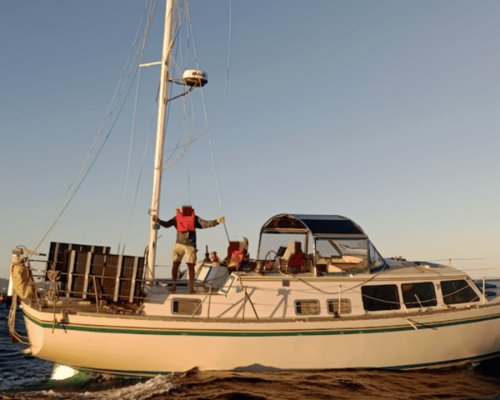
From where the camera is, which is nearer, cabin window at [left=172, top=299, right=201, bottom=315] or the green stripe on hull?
the green stripe on hull

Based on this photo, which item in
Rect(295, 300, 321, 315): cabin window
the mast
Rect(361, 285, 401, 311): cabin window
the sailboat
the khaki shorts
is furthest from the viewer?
the mast

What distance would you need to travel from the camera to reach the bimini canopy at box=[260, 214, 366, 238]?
40.7 feet

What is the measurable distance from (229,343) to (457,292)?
685 centimetres

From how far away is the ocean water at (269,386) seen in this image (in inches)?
374

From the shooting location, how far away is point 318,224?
12.6 meters

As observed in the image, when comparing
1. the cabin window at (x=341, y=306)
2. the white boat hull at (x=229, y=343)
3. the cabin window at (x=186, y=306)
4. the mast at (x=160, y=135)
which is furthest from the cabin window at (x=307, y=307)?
the mast at (x=160, y=135)

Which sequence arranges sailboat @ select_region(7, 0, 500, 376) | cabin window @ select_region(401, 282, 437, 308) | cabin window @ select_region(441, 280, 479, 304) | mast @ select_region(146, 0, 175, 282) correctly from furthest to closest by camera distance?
cabin window @ select_region(441, 280, 479, 304), mast @ select_region(146, 0, 175, 282), cabin window @ select_region(401, 282, 437, 308), sailboat @ select_region(7, 0, 500, 376)

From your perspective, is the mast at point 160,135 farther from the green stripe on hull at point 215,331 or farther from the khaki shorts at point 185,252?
the green stripe on hull at point 215,331

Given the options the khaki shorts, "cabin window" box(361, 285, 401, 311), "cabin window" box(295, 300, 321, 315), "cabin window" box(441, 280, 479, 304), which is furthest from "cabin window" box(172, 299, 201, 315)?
"cabin window" box(441, 280, 479, 304)

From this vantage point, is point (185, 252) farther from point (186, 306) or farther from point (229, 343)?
point (229, 343)

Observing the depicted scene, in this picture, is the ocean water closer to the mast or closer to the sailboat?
the sailboat

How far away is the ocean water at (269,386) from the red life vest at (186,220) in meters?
3.71

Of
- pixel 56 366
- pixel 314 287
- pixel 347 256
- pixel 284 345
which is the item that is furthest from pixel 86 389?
pixel 347 256

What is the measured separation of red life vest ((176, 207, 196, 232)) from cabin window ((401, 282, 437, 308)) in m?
6.05
